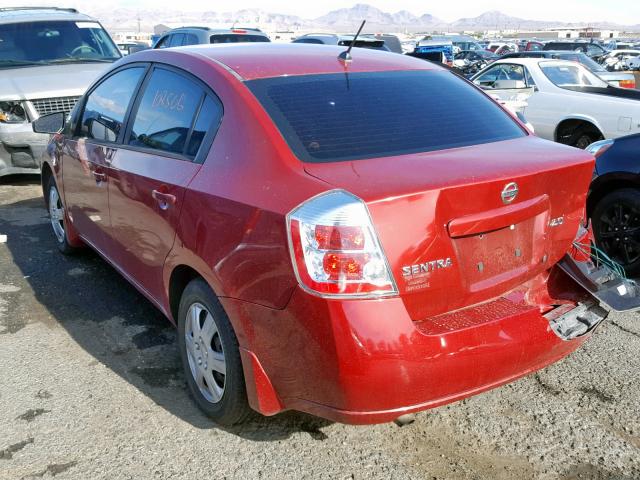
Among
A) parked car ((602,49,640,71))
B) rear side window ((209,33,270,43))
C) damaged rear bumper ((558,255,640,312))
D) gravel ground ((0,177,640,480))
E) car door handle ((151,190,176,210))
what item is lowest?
parked car ((602,49,640,71))

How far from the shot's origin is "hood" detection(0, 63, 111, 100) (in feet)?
25.6

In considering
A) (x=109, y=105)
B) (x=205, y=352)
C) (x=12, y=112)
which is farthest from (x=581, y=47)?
(x=205, y=352)

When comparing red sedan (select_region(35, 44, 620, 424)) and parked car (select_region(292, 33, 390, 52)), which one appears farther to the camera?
parked car (select_region(292, 33, 390, 52))

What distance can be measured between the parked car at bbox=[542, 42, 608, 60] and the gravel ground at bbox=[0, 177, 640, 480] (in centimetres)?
2399

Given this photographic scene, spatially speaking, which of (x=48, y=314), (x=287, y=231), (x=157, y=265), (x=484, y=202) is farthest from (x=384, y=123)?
(x=48, y=314)

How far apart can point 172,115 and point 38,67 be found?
600 centimetres

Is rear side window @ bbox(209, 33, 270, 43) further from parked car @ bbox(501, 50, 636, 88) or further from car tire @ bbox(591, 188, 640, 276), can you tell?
car tire @ bbox(591, 188, 640, 276)

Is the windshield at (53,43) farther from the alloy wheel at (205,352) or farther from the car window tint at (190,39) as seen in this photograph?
the alloy wheel at (205,352)

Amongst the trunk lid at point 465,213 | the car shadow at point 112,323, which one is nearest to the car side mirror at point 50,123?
the car shadow at point 112,323

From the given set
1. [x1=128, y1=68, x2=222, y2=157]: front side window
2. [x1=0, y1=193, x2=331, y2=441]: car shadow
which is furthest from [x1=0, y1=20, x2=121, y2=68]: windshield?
[x1=128, y1=68, x2=222, y2=157]: front side window

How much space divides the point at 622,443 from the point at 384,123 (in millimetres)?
1777

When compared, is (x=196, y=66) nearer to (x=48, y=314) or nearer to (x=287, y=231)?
(x=287, y=231)

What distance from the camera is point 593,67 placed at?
1453 cm

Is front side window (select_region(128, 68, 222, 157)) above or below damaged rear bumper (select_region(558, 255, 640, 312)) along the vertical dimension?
above
